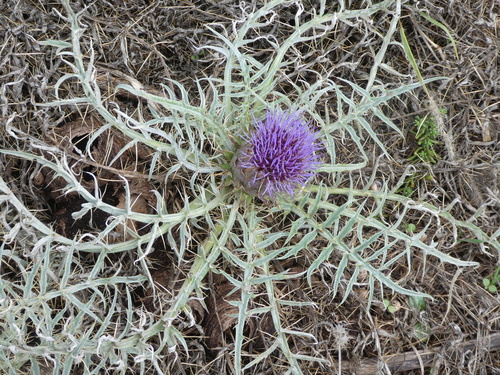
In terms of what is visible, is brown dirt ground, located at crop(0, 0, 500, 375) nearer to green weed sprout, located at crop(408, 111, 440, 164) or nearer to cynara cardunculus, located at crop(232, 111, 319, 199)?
green weed sprout, located at crop(408, 111, 440, 164)

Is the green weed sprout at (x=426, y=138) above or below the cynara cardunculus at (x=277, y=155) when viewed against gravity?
below

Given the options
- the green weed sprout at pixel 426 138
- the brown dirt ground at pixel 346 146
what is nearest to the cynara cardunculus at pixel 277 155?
the brown dirt ground at pixel 346 146

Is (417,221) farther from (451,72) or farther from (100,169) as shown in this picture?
(100,169)

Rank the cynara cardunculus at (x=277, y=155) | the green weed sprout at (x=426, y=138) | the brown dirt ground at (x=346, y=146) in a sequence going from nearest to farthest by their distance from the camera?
the cynara cardunculus at (x=277, y=155)
the brown dirt ground at (x=346, y=146)
the green weed sprout at (x=426, y=138)

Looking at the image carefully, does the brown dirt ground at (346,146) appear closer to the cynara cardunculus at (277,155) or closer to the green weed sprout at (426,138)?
the green weed sprout at (426,138)

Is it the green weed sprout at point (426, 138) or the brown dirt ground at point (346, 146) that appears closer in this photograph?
the brown dirt ground at point (346, 146)

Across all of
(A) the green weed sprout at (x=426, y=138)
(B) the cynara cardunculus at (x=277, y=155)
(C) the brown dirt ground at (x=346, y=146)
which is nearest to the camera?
(B) the cynara cardunculus at (x=277, y=155)
